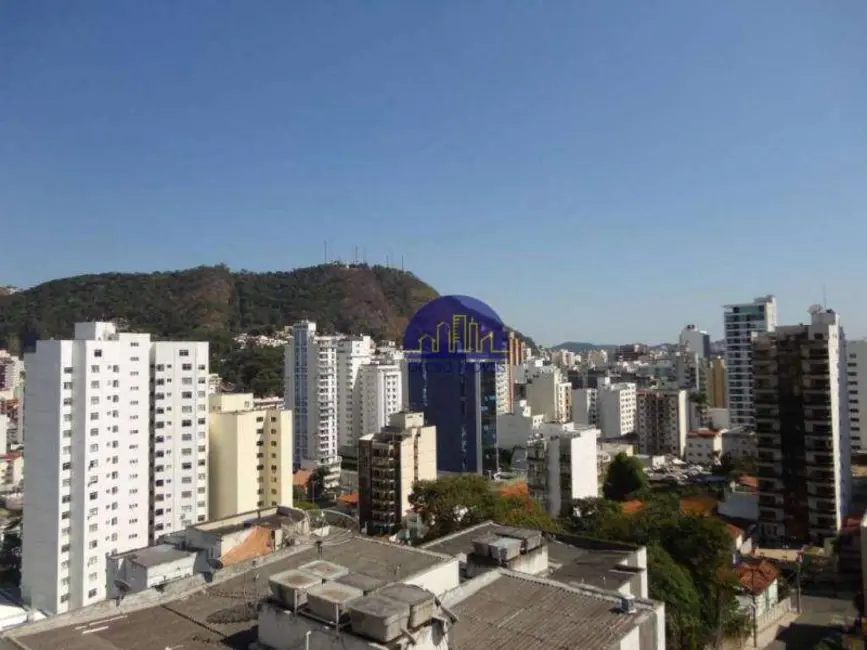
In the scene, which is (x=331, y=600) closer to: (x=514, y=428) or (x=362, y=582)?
(x=362, y=582)

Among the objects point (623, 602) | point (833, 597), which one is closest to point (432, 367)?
point (833, 597)

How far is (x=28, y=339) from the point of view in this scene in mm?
87312

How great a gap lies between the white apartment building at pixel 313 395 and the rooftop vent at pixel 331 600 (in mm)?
36280

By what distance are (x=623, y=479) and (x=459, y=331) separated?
1271cm

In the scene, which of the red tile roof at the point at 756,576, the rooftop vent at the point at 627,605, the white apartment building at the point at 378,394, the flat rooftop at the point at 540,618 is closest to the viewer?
the flat rooftop at the point at 540,618

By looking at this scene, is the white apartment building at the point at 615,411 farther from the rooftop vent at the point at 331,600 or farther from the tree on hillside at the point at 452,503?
the rooftop vent at the point at 331,600

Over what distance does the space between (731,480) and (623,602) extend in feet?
104

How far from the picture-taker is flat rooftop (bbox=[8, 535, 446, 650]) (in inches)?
255

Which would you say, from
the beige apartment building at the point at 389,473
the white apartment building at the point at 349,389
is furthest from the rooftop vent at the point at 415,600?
the white apartment building at the point at 349,389

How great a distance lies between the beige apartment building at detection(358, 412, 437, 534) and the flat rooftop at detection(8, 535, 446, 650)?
17.3m

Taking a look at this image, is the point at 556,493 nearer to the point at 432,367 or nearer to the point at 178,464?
the point at 432,367

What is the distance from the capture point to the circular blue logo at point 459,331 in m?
38.5

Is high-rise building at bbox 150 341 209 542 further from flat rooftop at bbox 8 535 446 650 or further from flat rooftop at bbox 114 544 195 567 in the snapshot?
flat rooftop at bbox 8 535 446 650

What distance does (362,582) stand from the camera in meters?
6.12
